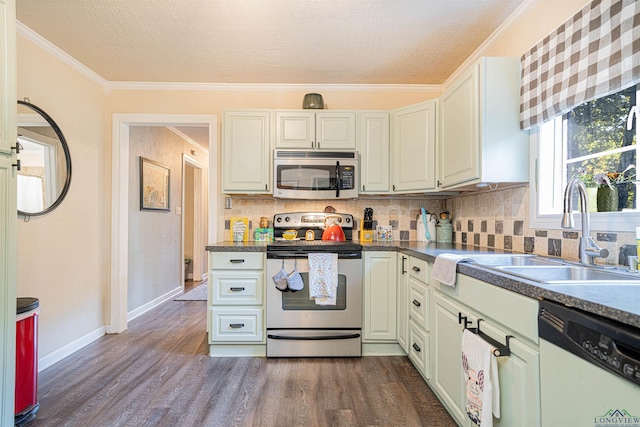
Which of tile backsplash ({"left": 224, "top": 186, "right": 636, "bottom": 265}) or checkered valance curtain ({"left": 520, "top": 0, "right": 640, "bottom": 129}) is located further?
tile backsplash ({"left": 224, "top": 186, "right": 636, "bottom": 265})

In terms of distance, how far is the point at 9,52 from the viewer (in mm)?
1386

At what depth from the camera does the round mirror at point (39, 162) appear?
215 centimetres

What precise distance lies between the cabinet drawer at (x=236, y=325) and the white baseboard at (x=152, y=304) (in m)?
1.56

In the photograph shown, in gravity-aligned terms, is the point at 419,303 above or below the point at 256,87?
below

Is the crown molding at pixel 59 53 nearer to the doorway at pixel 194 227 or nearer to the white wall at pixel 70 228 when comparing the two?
the white wall at pixel 70 228

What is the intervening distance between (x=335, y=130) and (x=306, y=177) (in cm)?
51

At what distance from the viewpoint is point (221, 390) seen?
2008mm

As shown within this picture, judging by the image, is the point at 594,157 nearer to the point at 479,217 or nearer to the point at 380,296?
the point at 479,217

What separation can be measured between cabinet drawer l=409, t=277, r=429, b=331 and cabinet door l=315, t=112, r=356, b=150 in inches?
52.5

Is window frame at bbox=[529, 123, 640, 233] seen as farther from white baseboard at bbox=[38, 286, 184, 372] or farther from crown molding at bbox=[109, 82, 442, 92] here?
white baseboard at bbox=[38, 286, 184, 372]

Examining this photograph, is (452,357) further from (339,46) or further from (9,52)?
(9,52)

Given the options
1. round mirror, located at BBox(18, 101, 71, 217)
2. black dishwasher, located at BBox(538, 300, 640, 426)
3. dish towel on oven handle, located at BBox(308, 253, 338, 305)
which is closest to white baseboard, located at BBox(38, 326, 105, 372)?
round mirror, located at BBox(18, 101, 71, 217)

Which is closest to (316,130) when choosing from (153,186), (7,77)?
(7,77)

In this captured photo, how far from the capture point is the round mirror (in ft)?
7.05
